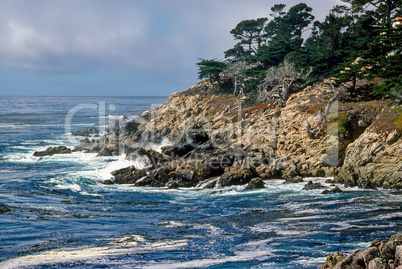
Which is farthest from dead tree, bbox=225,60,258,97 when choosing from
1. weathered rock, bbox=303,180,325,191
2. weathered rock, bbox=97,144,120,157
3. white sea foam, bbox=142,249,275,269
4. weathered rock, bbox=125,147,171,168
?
white sea foam, bbox=142,249,275,269

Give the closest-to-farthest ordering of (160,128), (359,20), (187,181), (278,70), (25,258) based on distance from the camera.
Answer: (25,258), (187,181), (359,20), (278,70), (160,128)

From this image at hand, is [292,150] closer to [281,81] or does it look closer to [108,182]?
[108,182]

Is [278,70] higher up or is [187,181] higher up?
[278,70]

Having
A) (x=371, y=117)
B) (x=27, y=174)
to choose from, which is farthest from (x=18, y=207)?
(x=371, y=117)

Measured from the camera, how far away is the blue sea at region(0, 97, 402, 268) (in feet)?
49.1

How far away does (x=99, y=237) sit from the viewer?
1820 centimetres

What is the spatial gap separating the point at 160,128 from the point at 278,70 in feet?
59.4

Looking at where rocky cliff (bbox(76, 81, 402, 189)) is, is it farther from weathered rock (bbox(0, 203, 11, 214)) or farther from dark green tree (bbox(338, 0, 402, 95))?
weathered rock (bbox(0, 203, 11, 214))

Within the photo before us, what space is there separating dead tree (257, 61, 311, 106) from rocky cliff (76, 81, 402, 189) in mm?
1427

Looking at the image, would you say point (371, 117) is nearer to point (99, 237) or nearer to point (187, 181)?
point (187, 181)

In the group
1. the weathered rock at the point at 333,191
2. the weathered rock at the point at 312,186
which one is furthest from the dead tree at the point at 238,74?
the weathered rock at the point at 333,191

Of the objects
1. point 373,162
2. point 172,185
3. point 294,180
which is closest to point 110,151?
point 172,185

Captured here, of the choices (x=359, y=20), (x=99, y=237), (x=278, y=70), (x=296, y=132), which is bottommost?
(x=99, y=237)

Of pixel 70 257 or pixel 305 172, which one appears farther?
pixel 305 172
